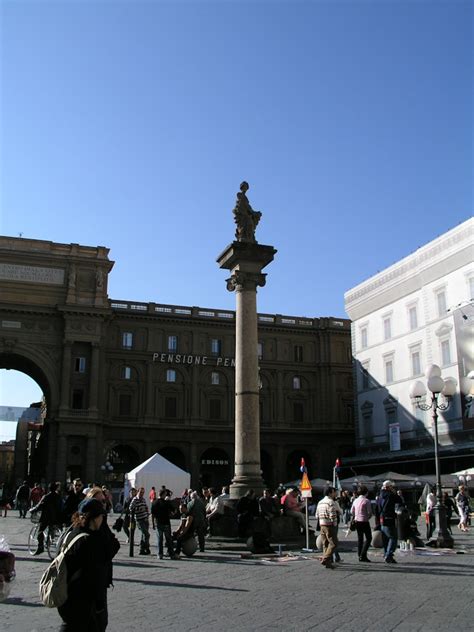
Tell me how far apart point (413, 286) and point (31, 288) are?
30899mm

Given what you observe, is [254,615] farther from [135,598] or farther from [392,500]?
[392,500]

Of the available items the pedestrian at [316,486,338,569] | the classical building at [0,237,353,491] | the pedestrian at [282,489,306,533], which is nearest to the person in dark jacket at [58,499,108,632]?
the pedestrian at [316,486,338,569]

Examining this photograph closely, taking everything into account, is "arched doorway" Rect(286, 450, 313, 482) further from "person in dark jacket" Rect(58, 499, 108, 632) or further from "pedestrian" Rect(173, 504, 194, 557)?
"person in dark jacket" Rect(58, 499, 108, 632)

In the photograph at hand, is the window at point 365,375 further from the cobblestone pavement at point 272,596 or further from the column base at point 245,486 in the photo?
the cobblestone pavement at point 272,596

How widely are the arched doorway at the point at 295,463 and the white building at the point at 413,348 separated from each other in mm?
8846

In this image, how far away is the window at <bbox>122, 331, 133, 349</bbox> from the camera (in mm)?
62312

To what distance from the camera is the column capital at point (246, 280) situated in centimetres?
1991

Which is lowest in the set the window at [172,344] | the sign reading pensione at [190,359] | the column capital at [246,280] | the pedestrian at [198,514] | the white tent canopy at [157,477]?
the pedestrian at [198,514]

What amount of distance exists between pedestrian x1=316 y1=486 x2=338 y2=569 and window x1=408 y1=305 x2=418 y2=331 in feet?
120

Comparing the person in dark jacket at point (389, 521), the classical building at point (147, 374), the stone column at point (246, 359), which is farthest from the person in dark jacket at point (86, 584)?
the classical building at point (147, 374)

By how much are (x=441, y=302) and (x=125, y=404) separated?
29627mm

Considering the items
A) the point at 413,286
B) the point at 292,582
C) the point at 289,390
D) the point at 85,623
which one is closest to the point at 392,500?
the point at 292,582

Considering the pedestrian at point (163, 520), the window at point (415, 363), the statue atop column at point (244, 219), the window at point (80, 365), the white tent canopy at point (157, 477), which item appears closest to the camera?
the pedestrian at point (163, 520)

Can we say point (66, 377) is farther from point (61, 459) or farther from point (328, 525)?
point (328, 525)
